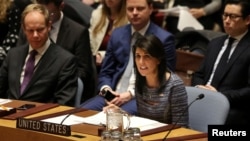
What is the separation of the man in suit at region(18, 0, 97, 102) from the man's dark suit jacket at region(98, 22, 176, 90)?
0.18 m

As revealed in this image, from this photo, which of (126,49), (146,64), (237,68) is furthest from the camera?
(126,49)

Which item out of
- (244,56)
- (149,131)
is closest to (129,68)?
(244,56)

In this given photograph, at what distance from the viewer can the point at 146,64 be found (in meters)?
3.53

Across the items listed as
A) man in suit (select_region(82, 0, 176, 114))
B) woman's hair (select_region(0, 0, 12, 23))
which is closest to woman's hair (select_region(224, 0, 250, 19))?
man in suit (select_region(82, 0, 176, 114))

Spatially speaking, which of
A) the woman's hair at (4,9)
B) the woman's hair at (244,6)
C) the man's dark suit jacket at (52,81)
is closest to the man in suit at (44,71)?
the man's dark suit jacket at (52,81)

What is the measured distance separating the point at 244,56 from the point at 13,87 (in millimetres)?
1615

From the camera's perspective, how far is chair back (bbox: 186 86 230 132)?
11.8 feet

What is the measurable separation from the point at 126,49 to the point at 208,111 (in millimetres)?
1099

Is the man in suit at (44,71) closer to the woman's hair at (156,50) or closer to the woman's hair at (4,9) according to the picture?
the woman's hair at (156,50)

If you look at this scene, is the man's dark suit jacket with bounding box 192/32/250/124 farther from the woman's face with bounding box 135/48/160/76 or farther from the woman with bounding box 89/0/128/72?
the woman with bounding box 89/0/128/72

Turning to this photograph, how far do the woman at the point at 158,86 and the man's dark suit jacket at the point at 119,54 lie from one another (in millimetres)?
896

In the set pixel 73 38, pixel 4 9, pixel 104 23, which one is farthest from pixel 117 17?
pixel 4 9

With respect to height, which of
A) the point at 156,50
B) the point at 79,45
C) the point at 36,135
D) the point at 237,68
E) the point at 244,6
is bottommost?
the point at 36,135

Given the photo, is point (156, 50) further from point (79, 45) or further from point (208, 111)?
point (79, 45)
